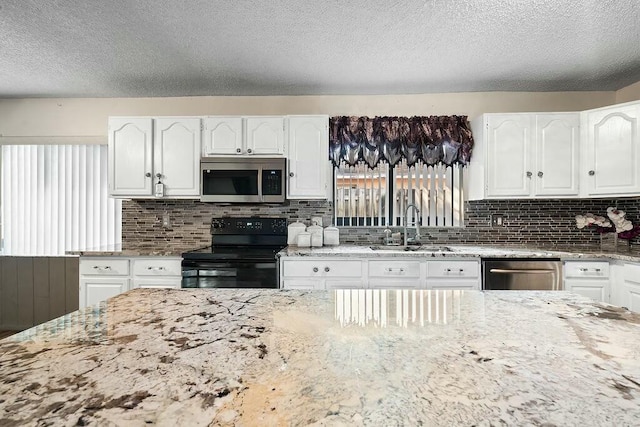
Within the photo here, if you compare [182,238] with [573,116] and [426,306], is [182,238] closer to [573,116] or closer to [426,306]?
[426,306]

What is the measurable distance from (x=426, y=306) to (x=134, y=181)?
311 centimetres

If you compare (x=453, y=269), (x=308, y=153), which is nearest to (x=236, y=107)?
(x=308, y=153)

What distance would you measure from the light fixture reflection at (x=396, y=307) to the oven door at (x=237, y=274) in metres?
1.61

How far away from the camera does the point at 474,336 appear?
0.85 metres

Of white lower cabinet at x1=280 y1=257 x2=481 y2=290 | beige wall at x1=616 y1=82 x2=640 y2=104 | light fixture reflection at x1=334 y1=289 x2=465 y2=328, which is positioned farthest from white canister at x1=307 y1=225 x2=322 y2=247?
beige wall at x1=616 y1=82 x2=640 y2=104

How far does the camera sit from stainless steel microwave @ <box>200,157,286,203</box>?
3.20m

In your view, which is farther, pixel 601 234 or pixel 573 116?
pixel 601 234

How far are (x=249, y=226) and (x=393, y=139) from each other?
5.62ft

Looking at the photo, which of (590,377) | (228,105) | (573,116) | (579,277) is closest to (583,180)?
(573,116)

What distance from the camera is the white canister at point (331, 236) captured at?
132 inches

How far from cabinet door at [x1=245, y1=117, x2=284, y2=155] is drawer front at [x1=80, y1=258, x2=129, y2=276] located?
1503 millimetres

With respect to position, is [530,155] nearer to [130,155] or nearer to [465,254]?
[465,254]

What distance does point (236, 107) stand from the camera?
3680 millimetres

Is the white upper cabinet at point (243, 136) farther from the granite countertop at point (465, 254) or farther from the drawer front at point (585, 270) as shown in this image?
the drawer front at point (585, 270)
